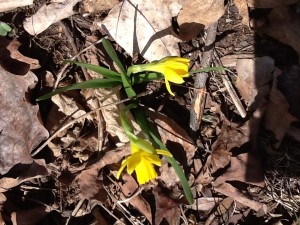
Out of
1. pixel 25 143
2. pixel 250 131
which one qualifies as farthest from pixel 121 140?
pixel 250 131

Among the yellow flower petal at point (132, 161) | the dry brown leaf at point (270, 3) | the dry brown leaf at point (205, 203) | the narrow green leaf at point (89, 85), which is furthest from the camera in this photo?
the dry brown leaf at point (205, 203)

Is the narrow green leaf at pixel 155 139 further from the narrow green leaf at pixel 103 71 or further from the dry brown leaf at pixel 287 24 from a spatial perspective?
the dry brown leaf at pixel 287 24

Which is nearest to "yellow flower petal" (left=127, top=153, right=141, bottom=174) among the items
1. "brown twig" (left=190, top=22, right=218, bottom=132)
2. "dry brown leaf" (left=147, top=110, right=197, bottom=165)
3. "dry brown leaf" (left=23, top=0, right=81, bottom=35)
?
"dry brown leaf" (left=147, top=110, right=197, bottom=165)

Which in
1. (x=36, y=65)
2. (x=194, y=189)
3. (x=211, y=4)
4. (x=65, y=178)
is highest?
(x=211, y=4)

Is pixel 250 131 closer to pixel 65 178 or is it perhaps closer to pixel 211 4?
pixel 211 4

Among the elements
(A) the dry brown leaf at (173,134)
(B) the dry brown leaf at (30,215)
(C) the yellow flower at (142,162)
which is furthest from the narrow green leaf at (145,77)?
(B) the dry brown leaf at (30,215)

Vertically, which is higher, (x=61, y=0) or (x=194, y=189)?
(x=61, y=0)
